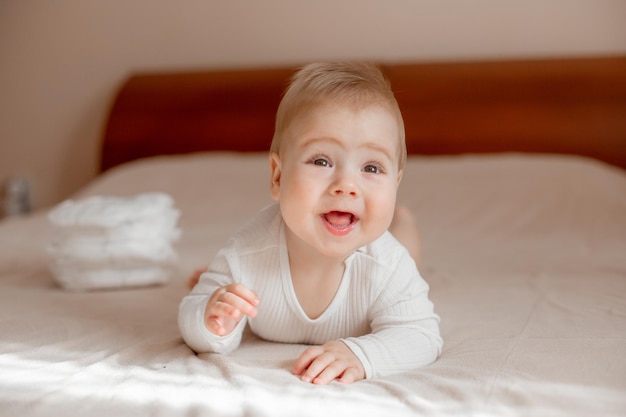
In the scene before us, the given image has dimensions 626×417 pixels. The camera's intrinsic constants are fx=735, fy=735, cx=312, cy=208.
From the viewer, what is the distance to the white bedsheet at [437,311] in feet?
2.99

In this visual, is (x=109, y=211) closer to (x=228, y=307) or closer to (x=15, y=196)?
(x=228, y=307)

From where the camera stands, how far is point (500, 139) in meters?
2.52

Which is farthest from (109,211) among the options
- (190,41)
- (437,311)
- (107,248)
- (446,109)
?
(190,41)

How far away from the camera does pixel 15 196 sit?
3.16m

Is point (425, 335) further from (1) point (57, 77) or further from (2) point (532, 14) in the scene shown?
(1) point (57, 77)

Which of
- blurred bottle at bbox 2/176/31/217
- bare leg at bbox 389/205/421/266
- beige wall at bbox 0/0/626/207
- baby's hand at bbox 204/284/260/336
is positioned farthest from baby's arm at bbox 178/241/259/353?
blurred bottle at bbox 2/176/31/217

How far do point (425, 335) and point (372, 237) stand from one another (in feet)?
0.59

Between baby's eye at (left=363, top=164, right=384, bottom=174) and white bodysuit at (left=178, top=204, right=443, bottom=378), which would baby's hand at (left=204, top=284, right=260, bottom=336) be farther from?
baby's eye at (left=363, top=164, right=384, bottom=174)

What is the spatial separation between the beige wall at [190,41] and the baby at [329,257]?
1.67 metres

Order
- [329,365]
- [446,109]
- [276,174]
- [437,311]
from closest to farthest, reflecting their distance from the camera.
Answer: [329,365] < [276,174] < [437,311] < [446,109]

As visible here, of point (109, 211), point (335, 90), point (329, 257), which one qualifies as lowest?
point (109, 211)

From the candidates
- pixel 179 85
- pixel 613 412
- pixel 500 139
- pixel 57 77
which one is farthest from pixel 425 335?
pixel 57 77

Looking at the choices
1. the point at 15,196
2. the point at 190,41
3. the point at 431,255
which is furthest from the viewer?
the point at 15,196

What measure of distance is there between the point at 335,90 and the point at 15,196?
97.8 inches
